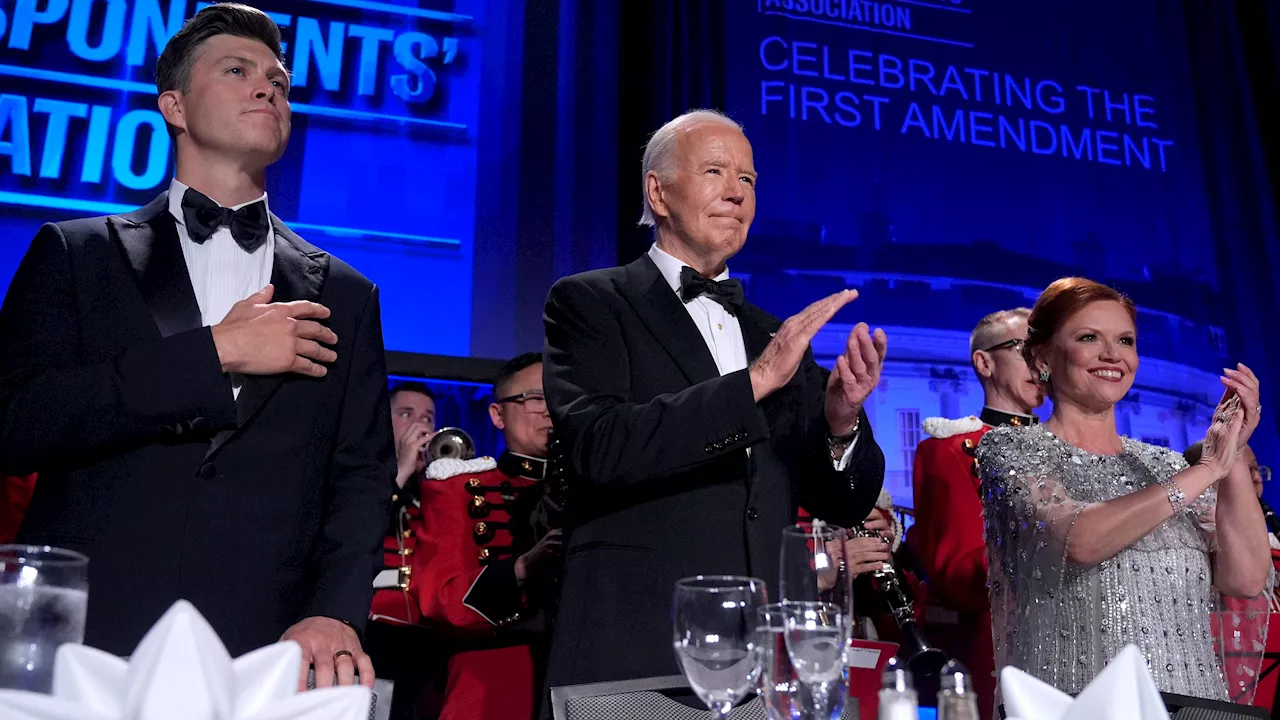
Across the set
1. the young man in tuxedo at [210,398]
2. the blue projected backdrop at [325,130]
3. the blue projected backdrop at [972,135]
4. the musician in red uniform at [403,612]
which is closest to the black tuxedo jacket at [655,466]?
the young man in tuxedo at [210,398]

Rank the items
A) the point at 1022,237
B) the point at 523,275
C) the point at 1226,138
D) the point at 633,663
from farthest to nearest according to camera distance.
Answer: the point at 1226,138
the point at 1022,237
the point at 523,275
the point at 633,663

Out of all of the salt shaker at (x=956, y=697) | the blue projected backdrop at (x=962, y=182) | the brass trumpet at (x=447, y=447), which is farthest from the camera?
the blue projected backdrop at (x=962, y=182)

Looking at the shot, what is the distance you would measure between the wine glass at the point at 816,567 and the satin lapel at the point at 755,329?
1006mm

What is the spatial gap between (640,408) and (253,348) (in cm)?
61

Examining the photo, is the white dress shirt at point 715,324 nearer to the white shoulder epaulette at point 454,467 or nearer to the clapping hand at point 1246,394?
the clapping hand at point 1246,394

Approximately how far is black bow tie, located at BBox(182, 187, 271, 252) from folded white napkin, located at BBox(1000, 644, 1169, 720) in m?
1.43

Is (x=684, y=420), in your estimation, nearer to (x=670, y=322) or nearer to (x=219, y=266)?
(x=670, y=322)

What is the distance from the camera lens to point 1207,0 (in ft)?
19.8

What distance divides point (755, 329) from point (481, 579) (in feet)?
3.83

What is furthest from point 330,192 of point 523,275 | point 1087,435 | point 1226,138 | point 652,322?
point 1226,138

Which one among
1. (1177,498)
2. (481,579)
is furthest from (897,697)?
(481,579)

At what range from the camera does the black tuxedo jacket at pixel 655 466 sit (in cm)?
185

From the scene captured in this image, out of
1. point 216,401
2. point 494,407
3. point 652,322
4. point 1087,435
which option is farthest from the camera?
point 494,407

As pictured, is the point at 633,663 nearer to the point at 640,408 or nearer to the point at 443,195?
the point at 640,408
